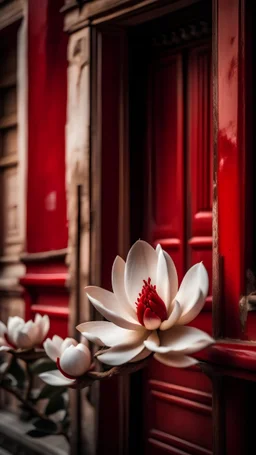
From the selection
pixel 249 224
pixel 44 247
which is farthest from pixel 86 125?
pixel 249 224

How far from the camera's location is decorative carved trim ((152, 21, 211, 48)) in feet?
6.88

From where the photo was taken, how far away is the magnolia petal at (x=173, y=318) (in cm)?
149

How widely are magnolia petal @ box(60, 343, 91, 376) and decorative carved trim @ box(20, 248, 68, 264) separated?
83 cm

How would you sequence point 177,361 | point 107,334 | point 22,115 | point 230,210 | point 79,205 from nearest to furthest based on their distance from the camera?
point 177,361, point 107,334, point 230,210, point 79,205, point 22,115

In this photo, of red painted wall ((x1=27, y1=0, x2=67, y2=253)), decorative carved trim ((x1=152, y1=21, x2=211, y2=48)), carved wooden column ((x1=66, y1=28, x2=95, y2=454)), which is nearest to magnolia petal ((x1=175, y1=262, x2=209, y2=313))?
carved wooden column ((x1=66, y1=28, x2=95, y2=454))

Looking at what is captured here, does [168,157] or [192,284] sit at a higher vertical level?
[168,157]

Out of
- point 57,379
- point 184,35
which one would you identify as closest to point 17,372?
point 57,379

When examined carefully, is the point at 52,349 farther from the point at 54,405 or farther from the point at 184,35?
the point at 184,35

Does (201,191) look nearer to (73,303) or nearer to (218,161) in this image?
(218,161)

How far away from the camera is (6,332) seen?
2264mm

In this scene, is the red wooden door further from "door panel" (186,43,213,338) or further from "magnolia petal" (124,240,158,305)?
"magnolia petal" (124,240,158,305)

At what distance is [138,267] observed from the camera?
64.6 inches

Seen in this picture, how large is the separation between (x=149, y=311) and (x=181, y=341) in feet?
0.36

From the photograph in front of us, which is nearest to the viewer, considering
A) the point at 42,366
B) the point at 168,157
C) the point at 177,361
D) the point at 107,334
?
the point at 177,361
